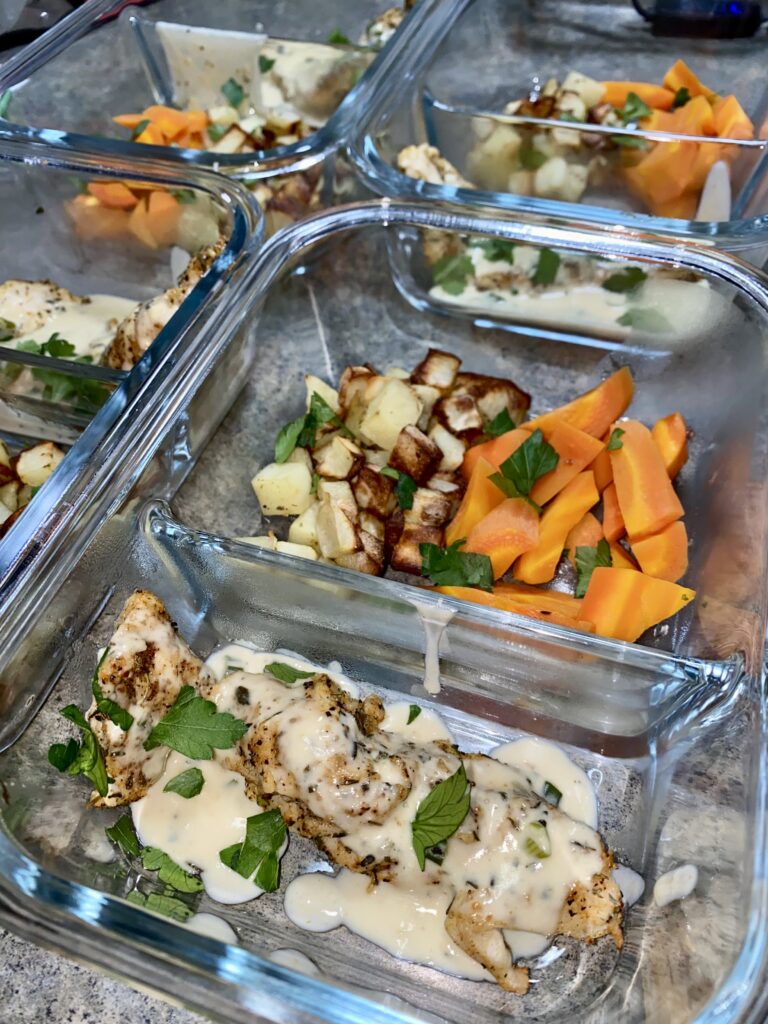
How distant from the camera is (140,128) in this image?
2.32 m

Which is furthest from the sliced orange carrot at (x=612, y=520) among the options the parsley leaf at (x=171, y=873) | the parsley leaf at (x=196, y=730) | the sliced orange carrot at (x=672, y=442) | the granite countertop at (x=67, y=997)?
the granite countertop at (x=67, y=997)

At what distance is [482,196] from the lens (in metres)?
1.66

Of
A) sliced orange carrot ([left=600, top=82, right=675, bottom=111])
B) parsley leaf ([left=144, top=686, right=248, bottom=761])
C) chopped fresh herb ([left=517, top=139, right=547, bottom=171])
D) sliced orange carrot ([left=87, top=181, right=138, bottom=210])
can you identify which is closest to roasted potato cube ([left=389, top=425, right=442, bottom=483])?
parsley leaf ([left=144, top=686, right=248, bottom=761])

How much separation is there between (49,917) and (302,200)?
1.53m

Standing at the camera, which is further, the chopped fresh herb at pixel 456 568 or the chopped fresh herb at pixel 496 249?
the chopped fresh herb at pixel 496 249

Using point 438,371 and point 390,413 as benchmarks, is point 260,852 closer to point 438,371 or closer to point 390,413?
point 390,413

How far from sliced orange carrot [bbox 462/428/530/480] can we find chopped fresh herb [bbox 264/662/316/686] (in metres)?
0.54

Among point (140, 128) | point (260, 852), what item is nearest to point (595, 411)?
point (260, 852)

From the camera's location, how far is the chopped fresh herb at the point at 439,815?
110 centimetres

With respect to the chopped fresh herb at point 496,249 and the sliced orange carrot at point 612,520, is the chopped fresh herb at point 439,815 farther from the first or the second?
the chopped fresh herb at point 496,249

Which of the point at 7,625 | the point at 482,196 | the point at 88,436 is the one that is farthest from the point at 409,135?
the point at 7,625

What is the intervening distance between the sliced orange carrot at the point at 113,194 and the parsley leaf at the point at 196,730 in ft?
3.87

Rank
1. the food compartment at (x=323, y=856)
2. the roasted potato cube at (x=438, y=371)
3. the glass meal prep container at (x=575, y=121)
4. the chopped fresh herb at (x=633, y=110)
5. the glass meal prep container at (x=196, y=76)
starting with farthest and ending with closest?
the chopped fresh herb at (x=633, y=110) → the glass meal prep container at (x=196, y=76) → the glass meal prep container at (x=575, y=121) → the roasted potato cube at (x=438, y=371) → the food compartment at (x=323, y=856)

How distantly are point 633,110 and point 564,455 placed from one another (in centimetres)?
132
